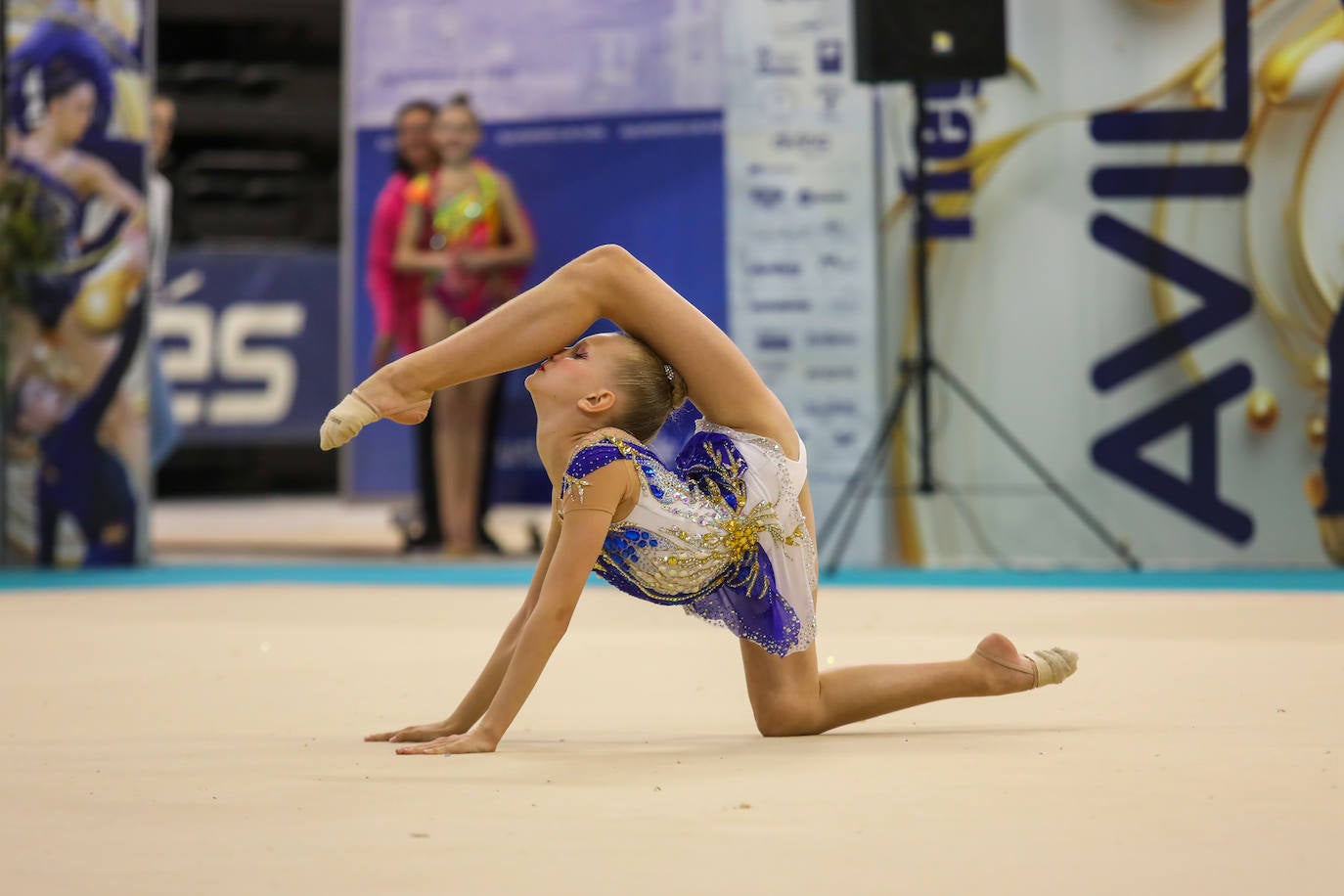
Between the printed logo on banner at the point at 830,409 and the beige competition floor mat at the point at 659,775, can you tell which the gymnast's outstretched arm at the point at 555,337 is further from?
the printed logo on banner at the point at 830,409

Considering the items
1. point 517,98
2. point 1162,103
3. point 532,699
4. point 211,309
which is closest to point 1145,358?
point 1162,103

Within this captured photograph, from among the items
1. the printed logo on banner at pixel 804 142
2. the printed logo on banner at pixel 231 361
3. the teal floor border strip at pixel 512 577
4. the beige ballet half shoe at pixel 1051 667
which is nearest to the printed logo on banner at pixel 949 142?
the printed logo on banner at pixel 804 142

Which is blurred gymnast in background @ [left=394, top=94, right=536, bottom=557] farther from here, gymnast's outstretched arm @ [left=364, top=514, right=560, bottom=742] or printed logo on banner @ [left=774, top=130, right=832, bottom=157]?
gymnast's outstretched arm @ [left=364, top=514, right=560, bottom=742]

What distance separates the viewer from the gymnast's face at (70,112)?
255 inches

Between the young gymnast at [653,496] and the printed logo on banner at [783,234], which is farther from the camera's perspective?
the printed logo on banner at [783,234]

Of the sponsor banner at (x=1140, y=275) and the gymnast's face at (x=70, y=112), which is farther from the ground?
the gymnast's face at (x=70, y=112)

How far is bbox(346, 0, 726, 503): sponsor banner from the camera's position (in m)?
6.70

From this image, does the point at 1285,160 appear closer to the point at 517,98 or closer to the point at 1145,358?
the point at 1145,358

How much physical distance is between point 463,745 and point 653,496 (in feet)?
1.52

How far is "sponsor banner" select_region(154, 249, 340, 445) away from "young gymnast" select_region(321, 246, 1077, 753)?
27.3 ft

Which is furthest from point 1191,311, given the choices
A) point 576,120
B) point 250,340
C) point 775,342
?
point 250,340

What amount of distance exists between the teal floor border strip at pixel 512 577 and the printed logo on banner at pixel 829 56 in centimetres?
193

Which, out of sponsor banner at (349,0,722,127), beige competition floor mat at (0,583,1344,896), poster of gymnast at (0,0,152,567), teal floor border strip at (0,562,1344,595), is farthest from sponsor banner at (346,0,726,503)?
beige competition floor mat at (0,583,1344,896)

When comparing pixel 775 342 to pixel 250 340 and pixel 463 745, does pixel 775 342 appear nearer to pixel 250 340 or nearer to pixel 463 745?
A: pixel 463 745
